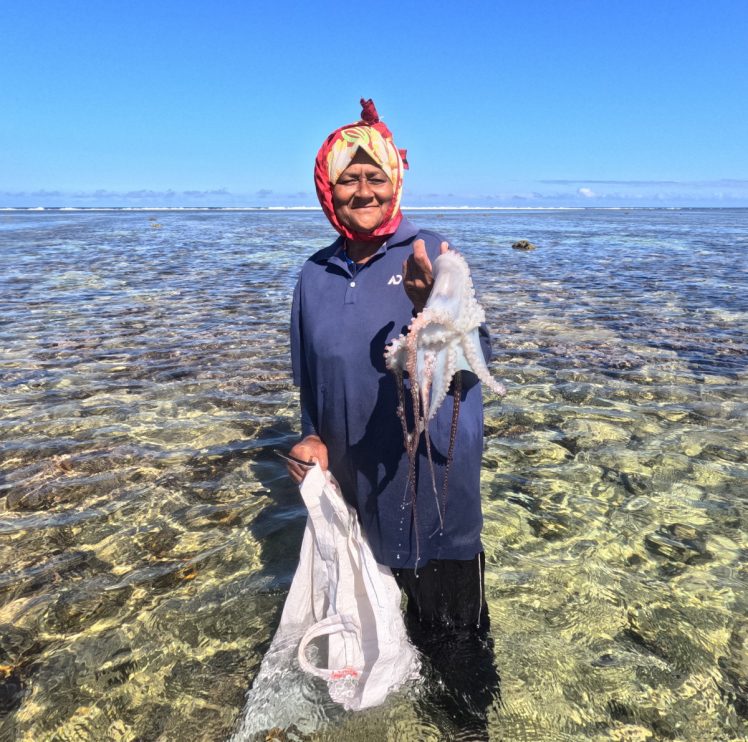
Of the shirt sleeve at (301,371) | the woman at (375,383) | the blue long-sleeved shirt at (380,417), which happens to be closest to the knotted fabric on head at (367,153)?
the woman at (375,383)

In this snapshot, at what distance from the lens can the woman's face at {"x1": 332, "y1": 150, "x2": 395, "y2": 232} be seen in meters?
2.98

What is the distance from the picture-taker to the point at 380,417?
3.08m

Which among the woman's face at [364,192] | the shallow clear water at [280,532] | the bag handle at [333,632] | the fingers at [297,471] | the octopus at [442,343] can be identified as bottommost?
the shallow clear water at [280,532]

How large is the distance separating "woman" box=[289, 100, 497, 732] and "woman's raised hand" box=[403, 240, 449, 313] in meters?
0.25

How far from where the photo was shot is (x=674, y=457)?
6250 millimetres

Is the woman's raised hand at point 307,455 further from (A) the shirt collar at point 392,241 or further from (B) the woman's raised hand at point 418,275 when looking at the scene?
(B) the woman's raised hand at point 418,275

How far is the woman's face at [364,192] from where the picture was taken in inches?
117

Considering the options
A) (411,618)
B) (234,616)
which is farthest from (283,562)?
(411,618)

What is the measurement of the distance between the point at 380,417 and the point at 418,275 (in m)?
0.89

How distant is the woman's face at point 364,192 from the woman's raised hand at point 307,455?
128cm

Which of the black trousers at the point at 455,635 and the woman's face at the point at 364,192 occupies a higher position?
the woman's face at the point at 364,192

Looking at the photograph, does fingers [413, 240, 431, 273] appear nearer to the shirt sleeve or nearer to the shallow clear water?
the shirt sleeve

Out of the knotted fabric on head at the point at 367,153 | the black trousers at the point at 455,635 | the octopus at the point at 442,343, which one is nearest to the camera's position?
the octopus at the point at 442,343

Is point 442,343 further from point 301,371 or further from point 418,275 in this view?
point 301,371
